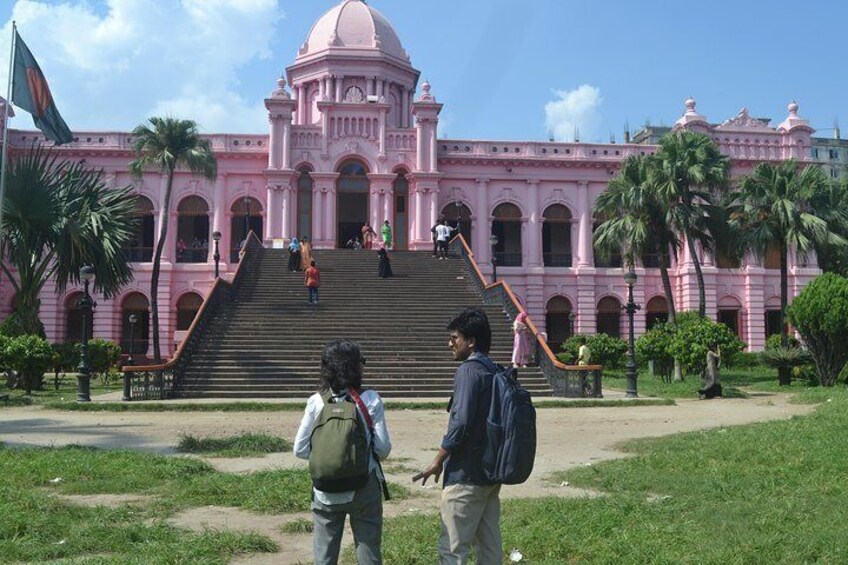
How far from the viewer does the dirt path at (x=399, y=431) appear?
23.1ft

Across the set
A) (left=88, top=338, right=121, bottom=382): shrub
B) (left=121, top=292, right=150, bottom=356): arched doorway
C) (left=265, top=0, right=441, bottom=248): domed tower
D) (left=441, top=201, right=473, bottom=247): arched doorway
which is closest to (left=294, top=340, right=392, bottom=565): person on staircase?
(left=88, top=338, right=121, bottom=382): shrub

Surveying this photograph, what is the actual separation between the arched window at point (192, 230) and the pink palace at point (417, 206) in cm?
7

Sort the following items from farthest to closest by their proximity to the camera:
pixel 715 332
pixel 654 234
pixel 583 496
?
pixel 654 234 → pixel 715 332 → pixel 583 496

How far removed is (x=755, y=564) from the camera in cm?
523

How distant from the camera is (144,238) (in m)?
37.8

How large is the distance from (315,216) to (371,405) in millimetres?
32112

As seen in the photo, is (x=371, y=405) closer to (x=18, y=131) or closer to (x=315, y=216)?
(x=315, y=216)

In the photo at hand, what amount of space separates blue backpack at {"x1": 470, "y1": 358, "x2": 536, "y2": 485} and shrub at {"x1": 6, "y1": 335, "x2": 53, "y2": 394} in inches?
771

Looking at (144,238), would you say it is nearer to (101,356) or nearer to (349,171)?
(349,171)

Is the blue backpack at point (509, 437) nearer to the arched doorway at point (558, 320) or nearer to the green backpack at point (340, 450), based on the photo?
the green backpack at point (340, 450)

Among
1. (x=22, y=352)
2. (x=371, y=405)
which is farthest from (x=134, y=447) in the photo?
(x=22, y=352)

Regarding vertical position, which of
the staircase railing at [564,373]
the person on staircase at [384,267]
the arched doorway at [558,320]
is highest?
the person on staircase at [384,267]

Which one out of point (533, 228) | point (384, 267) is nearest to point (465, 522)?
point (384, 267)

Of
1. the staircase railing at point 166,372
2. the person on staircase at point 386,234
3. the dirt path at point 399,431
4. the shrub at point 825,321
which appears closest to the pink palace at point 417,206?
the person on staircase at point 386,234
